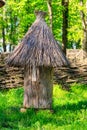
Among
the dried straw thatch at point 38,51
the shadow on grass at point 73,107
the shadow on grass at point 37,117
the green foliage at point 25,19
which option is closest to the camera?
the shadow on grass at point 37,117

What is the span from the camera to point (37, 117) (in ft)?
33.8

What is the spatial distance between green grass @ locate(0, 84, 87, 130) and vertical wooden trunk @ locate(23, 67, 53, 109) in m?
0.31

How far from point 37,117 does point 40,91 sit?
53.7 inches

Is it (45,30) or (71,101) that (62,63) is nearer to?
(45,30)

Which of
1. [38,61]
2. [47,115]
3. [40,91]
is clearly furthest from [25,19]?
[47,115]

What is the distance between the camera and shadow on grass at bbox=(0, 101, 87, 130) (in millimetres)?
9664

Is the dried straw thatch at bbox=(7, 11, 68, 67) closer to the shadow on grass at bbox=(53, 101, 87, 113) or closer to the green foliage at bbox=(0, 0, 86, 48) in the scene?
the shadow on grass at bbox=(53, 101, 87, 113)

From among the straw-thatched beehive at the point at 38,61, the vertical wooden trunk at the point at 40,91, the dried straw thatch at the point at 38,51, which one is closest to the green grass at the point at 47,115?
the vertical wooden trunk at the point at 40,91

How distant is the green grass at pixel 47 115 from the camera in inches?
362

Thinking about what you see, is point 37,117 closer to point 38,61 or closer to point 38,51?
point 38,61

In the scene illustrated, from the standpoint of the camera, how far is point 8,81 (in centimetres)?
1598

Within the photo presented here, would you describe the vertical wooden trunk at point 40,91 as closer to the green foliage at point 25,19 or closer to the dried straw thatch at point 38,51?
the dried straw thatch at point 38,51

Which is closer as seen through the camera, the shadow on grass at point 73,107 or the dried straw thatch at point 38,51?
the dried straw thatch at point 38,51

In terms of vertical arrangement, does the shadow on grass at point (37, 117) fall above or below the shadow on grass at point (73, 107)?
above
